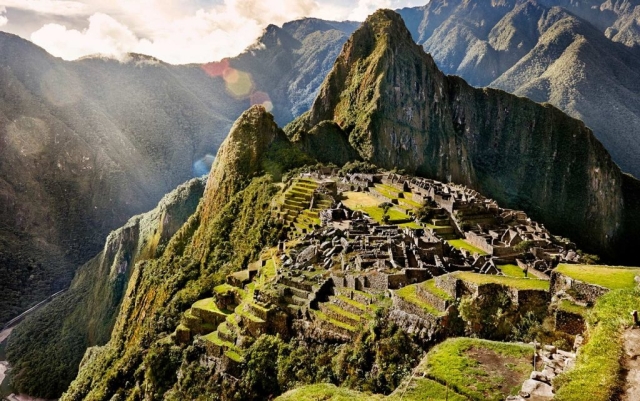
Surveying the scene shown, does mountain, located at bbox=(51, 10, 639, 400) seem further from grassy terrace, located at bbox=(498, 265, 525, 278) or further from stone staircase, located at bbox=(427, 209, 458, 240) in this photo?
grassy terrace, located at bbox=(498, 265, 525, 278)

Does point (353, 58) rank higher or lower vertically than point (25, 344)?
higher

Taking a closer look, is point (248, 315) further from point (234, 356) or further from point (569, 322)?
point (569, 322)

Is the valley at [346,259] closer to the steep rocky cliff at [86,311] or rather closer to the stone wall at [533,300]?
the stone wall at [533,300]

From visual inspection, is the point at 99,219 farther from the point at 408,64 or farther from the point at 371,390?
the point at 371,390

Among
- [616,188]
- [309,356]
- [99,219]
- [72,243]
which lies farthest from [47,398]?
[616,188]

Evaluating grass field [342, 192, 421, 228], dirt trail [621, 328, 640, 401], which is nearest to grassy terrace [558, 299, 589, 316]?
dirt trail [621, 328, 640, 401]

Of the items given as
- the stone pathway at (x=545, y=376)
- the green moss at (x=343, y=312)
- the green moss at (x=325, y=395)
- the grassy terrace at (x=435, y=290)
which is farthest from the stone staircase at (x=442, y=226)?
the stone pathway at (x=545, y=376)
